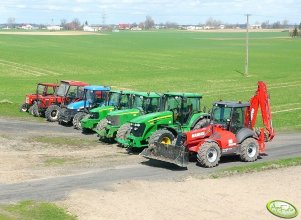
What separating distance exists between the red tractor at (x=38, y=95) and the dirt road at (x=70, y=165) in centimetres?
597

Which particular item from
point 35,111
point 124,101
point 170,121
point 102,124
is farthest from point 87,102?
point 170,121

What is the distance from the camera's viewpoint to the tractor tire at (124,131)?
78.0 feet

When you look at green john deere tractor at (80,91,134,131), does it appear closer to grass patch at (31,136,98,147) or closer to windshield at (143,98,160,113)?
grass patch at (31,136,98,147)

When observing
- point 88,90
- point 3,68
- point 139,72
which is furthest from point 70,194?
point 3,68

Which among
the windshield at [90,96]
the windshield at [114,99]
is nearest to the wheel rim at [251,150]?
the windshield at [114,99]

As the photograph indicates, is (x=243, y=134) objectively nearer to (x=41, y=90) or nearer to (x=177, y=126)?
(x=177, y=126)

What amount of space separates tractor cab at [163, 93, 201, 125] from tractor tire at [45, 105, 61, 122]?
10.1 metres

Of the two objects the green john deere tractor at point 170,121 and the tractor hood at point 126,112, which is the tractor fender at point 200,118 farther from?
the tractor hood at point 126,112

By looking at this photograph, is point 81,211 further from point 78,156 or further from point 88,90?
point 88,90

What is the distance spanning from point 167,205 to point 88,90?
1439 centimetres

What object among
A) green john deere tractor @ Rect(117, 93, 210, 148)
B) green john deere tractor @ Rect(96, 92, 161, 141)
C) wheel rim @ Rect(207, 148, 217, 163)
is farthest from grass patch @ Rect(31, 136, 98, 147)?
wheel rim @ Rect(207, 148, 217, 163)

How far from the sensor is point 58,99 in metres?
32.6

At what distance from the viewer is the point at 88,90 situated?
1168 inches

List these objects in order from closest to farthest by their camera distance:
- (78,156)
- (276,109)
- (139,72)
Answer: (78,156), (276,109), (139,72)
